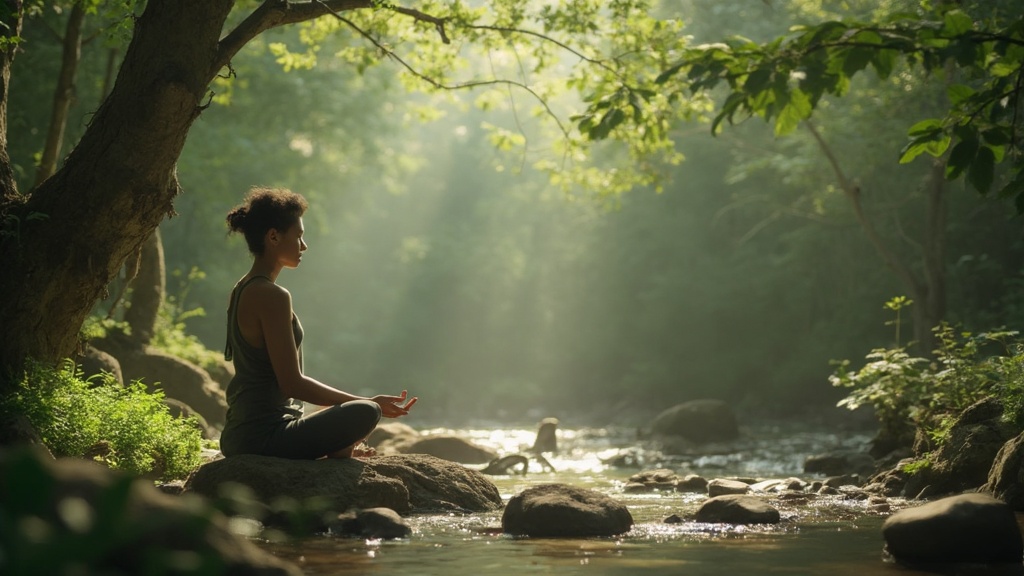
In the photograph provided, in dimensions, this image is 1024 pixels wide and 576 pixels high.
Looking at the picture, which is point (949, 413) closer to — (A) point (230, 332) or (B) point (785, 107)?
(B) point (785, 107)

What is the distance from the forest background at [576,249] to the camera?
23.1m

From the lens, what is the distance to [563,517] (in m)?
6.13

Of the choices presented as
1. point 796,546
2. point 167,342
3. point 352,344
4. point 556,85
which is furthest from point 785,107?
point 352,344

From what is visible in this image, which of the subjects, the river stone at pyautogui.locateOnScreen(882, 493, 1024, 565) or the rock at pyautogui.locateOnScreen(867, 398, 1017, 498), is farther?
the rock at pyautogui.locateOnScreen(867, 398, 1017, 498)

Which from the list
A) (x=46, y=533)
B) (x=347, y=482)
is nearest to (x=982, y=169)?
(x=347, y=482)

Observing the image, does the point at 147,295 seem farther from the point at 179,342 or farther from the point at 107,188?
the point at 107,188

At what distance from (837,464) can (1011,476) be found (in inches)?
200

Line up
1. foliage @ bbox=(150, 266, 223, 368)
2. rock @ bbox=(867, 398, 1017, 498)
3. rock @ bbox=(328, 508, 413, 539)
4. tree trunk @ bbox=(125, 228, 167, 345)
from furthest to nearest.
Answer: foliage @ bbox=(150, 266, 223, 368), tree trunk @ bbox=(125, 228, 167, 345), rock @ bbox=(867, 398, 1017, 498), rock @ bbox=(328, 508, 413, 539)

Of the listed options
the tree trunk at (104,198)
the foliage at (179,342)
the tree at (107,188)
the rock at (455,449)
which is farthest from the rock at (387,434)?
the tree trunk at (104,198)

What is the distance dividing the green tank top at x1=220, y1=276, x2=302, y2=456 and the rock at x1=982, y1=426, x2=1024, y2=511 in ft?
15.3

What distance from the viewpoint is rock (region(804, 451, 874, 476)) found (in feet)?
38.4

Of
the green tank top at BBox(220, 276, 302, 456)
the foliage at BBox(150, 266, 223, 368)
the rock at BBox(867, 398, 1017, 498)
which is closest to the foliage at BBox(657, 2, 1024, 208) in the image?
the green tank top at BBox(220, 276, 302, 456)

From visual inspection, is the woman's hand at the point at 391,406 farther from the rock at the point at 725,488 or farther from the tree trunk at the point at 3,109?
the rock at the point at 725,488

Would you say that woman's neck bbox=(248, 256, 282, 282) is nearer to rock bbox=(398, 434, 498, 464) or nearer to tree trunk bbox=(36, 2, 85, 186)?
rock bbox=(398, 434, 498, 464)
